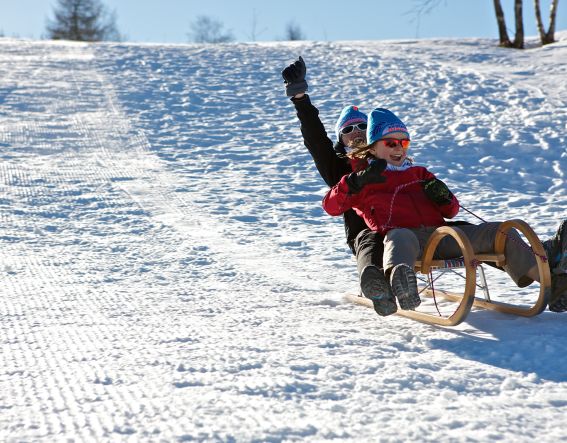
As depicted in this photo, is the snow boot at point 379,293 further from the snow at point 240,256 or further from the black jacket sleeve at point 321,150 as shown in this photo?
the black jacket sleeve at point 321,150

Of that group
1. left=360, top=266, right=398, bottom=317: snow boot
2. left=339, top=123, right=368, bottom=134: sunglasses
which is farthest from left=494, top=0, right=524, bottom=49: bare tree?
left=360, top=266, right=398, bottom=317: snow boot

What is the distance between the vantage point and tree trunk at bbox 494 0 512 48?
49.2 ft

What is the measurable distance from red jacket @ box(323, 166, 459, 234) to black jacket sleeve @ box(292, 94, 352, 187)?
1.75ft

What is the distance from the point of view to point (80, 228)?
238 inches

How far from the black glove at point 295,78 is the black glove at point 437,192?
986 millimetres

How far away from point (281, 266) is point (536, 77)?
815cm

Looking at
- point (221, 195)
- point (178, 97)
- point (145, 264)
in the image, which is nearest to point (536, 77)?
point (178, 97)

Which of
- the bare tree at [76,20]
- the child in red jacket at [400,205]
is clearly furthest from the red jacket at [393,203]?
the bare tree at [76,20]

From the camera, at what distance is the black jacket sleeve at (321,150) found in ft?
13.6

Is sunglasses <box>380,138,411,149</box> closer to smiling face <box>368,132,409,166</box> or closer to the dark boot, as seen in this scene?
smiling face <box>368,132,409,166</box>

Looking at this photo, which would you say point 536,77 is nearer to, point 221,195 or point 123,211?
point 221,195

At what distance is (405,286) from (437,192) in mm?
717

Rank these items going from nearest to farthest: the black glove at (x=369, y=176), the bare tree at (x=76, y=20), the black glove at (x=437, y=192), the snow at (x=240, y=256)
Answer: the snow at (x=240, y=256), the black glove at (x=369, y=176), the black glove at (x=437, y=192), the bare tree at (x=76, y=20)

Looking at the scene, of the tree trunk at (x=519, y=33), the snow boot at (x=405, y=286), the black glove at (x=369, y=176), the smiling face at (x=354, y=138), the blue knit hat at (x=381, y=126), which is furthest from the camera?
the tree trunk at (x=519, y=33)
